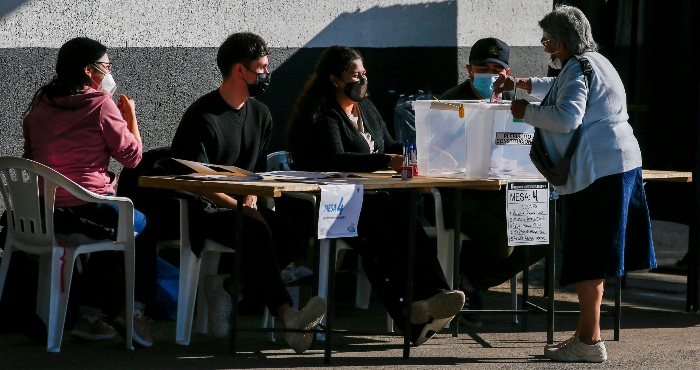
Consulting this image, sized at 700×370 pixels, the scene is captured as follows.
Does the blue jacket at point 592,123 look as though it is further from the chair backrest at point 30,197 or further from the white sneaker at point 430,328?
the chair backrest at point 30,197

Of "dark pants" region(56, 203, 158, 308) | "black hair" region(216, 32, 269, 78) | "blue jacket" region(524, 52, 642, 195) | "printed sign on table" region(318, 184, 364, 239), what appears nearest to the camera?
"printed sign on table" region(318, 184, 364, 239)

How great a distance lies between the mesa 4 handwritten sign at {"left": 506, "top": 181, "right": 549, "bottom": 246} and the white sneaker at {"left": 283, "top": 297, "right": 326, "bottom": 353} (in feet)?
3.35

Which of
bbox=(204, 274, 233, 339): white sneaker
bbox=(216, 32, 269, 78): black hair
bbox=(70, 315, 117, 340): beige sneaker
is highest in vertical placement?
bbox=(216, 32, 269, 78): black hair

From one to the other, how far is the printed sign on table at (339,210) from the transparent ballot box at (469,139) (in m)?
0.60

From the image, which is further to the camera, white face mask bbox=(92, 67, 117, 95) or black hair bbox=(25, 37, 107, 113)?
white face mask bbox=(92, 67, 117, 95)

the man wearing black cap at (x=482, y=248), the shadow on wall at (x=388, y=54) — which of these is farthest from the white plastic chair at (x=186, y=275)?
the shadow on wall at (x=388, y=54)

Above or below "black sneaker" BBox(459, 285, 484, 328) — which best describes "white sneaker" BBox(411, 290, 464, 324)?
above

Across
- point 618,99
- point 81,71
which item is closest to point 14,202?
point 81,71

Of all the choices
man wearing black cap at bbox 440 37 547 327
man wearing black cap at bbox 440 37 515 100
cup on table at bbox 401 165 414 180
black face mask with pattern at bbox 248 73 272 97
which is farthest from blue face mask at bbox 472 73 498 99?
black face mask with pattern at bbox 248 73 272 97

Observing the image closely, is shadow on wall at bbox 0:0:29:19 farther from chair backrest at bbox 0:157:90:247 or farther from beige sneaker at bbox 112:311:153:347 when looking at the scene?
beige sneaker at bbox 112:311:153:347

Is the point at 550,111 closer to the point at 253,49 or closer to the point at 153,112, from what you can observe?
the point at 253,49

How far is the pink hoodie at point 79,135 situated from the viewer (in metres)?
5.08

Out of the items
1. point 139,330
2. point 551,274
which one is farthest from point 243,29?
point 551,274

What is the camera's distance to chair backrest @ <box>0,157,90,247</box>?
15.8 ft
